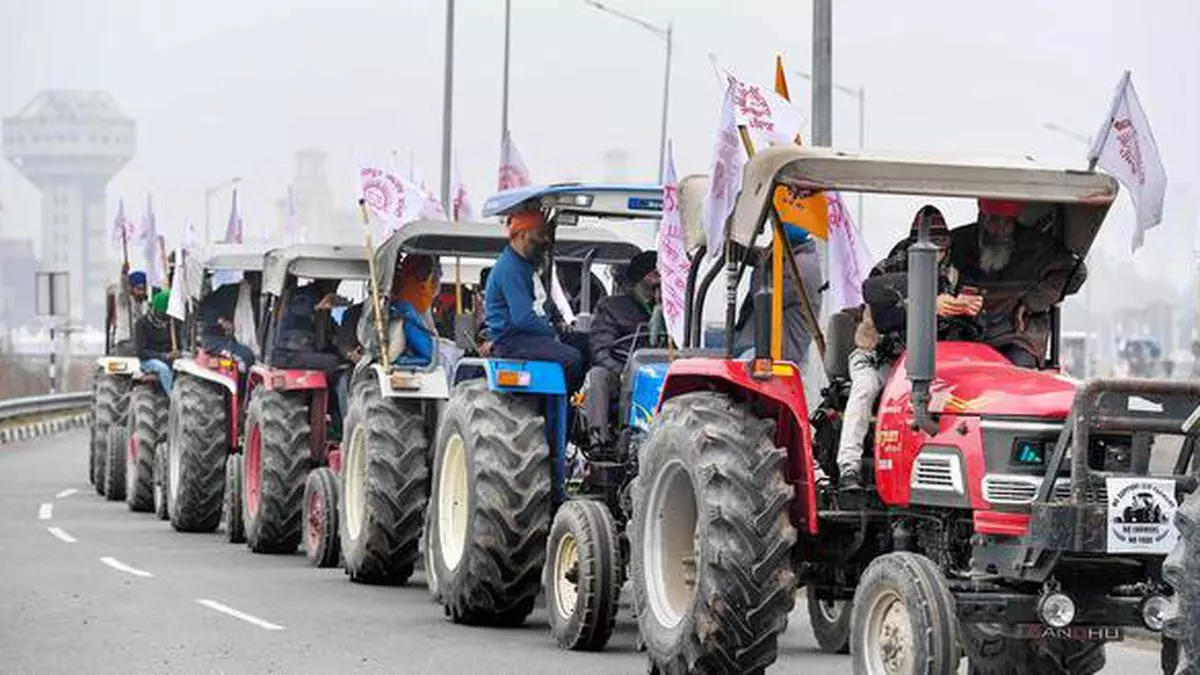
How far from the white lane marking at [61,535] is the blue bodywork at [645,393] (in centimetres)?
904

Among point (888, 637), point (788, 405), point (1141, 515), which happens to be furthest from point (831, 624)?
point (1141, 515)

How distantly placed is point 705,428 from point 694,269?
7.68 ft

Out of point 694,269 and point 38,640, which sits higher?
point 694,269

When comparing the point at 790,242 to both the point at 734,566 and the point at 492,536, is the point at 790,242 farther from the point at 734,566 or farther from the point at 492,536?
the point at 492,536

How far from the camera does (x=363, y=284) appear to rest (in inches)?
982

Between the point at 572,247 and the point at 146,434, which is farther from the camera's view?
the point at 146,434

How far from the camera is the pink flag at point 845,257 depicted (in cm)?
1389

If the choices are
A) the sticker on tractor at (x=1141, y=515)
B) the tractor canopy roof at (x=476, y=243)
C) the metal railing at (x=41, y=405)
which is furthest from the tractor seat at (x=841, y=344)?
the metal railing at (x=41, y=405)

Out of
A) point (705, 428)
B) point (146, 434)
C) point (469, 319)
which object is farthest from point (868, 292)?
point (146, 434)

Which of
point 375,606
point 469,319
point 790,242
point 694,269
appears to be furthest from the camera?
point 469,319

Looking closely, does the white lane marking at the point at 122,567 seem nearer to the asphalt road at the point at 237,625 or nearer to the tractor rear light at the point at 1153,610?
the asphalt road at the point at 237,625

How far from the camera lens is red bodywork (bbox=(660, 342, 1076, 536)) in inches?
475

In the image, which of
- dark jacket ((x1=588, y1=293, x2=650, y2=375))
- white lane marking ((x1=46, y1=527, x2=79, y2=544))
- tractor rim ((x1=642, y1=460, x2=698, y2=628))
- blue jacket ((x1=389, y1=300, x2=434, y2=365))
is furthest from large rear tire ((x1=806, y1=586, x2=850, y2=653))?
white lane marking ((x1=46, y1=527, x2=79, y2=544))

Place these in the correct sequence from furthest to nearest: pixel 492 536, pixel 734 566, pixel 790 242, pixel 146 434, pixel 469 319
Answer: 1. pixel 146 434
2. pixel 469 319
3. pixel 492 536
4. pixel 790 242
5. pixel 734 566
